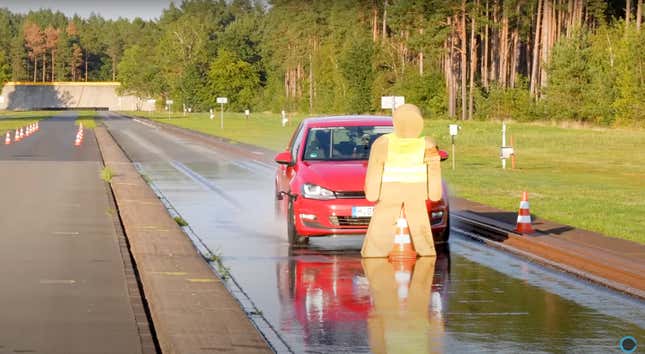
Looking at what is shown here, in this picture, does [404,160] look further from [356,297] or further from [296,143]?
[296,143]

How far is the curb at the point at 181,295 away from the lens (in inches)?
348

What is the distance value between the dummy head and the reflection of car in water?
1407mm

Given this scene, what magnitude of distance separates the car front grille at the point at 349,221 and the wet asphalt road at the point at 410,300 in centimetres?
35

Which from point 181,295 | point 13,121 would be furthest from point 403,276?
point 13,121

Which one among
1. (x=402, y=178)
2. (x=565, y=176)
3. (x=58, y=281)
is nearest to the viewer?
(x=58, y=281)

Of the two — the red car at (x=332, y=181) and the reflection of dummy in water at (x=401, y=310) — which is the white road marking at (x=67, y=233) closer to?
the red car at (x=332, y=181)

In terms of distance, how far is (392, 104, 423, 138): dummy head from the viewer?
13430mm

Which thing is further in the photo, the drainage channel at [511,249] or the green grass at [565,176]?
the green grass at [565,176]

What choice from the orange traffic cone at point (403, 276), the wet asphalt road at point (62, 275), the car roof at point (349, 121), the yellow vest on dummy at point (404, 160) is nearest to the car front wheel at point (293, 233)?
the car roof at point (349, 121)

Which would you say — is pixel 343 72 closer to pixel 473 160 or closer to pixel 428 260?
pixel 473 160

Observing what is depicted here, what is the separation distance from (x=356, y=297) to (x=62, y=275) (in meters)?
3.01

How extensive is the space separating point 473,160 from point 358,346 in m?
34.0

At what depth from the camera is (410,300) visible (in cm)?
1137

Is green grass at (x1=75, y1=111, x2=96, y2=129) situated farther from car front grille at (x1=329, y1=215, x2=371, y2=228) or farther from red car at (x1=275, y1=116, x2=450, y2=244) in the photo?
car front grille at (x1=329, y1=215, x2=371, y2=228)
